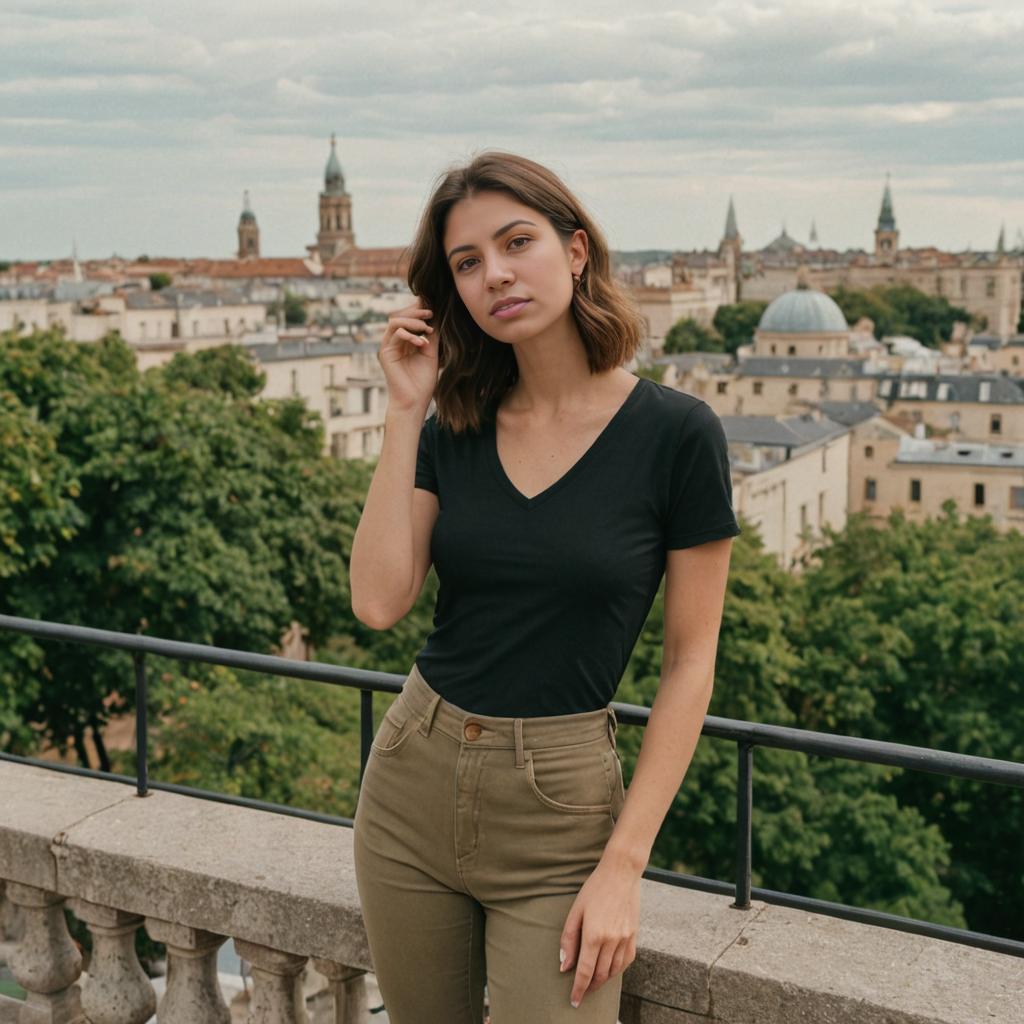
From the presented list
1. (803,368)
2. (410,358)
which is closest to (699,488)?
(410,358)

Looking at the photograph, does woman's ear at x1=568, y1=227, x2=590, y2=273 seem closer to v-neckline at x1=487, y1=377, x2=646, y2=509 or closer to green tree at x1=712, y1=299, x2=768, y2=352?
v-neckline at x1=487, y1=377, x2=646, y2=509

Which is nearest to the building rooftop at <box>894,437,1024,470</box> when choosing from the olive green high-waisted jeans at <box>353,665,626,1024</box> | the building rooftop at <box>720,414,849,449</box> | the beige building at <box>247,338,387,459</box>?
the building rooftop at <box>720,414,849,449</box>

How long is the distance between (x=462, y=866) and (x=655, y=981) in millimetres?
611

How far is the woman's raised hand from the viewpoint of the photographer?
2.60m

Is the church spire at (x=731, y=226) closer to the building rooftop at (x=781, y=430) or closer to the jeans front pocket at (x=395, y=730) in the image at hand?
the building rooftop at (x=781, y=430)

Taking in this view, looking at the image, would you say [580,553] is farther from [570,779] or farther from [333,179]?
[333,179]

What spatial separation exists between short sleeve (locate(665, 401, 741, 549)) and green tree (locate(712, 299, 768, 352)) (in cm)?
11927

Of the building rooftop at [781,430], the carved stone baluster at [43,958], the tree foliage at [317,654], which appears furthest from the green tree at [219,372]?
the carved stone baluster at [43,958]

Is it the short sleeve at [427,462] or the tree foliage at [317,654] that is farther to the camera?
the tree foliage at [317,654]

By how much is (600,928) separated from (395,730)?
1.68 ft

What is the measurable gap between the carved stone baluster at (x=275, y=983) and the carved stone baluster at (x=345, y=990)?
0.20 ft

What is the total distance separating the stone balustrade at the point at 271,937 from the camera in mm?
2580

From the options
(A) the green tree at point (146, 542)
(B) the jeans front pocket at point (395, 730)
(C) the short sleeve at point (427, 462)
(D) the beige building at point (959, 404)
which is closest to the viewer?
(B) the jeans front pocket at point (395, 730)

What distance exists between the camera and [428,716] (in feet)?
7.86
